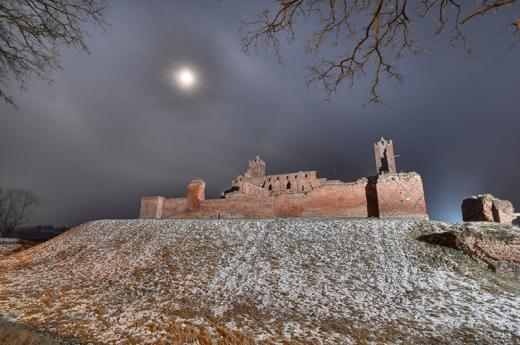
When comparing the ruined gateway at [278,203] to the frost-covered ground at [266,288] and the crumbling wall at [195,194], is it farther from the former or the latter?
the frost-covered ground at [266,288]

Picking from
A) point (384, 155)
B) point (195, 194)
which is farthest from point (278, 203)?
point (384, 155)

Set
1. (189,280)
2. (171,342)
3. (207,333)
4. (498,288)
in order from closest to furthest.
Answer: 1. (171,342)
2. (207,333)
3. (498,288)
4. (189,280)

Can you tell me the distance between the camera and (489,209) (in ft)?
56.9

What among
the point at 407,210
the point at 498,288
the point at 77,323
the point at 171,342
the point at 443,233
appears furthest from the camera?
the point at 407,210

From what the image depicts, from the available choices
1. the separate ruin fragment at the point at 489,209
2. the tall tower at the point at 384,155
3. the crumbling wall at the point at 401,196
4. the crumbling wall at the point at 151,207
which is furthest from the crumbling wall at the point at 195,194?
the tall tower at the point at 384,155

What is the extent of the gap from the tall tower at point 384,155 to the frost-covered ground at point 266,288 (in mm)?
39861

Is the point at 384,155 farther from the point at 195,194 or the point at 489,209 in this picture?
the point at 195,194

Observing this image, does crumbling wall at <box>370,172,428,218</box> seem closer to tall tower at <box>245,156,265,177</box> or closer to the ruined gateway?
the ruined gateway

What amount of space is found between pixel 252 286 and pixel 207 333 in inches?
101

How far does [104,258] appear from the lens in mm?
10539

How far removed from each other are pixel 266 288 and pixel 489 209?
18.4 meters

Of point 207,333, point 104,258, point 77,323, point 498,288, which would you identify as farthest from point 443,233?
point 104,258

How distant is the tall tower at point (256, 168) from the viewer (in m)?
63.7

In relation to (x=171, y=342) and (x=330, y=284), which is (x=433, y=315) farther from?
(x=171, y=342)
